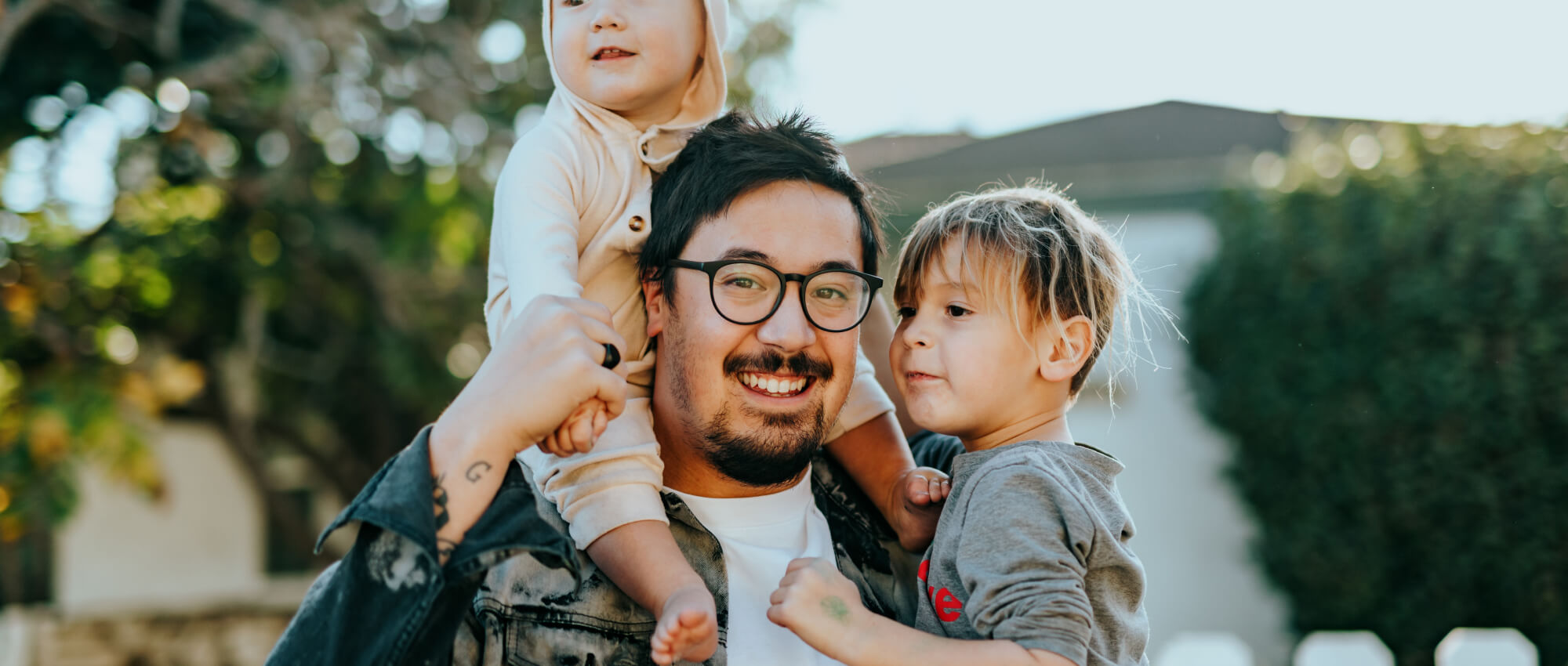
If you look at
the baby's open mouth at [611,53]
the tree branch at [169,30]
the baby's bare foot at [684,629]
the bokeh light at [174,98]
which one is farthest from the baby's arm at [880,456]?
the bokeh light at [174,98]

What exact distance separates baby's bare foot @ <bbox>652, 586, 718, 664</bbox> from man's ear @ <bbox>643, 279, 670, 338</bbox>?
667mm

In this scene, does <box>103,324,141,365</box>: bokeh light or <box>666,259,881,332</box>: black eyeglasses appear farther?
<box>103,324,141,365</box>: bokeh light

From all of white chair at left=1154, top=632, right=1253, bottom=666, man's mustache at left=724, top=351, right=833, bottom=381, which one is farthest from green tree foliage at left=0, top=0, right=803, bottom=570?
man's mustache at left=724, top=351, right=833, bottom=381

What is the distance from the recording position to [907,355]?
7.03ft

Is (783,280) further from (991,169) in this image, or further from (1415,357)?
(991,169)

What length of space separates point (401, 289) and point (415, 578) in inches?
286

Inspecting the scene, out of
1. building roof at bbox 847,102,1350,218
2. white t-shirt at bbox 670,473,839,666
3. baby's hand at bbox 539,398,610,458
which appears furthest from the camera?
building roof at bbox 847,102,1350,218

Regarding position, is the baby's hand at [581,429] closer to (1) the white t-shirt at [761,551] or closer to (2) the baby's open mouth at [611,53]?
(1) the white t-shirt at [761,551]

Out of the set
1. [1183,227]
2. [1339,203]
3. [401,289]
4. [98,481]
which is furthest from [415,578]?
[98,481]

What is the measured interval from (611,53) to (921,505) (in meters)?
1.06

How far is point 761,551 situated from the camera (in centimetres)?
230

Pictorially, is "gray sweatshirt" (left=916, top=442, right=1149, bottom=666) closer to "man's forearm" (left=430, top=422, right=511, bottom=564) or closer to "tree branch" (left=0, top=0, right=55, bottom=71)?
"man's forearm" (left=430, top=422, right=511, bottom=564)

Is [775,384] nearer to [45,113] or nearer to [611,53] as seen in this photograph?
[611,53]

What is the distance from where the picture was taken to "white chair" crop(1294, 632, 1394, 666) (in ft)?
16.9
